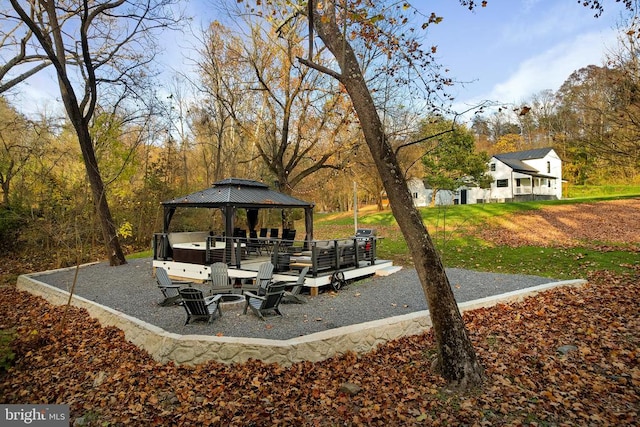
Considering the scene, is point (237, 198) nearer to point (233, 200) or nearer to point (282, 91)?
point (233, 200)

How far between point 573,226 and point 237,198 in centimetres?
1614

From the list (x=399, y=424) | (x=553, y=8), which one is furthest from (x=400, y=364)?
(x=553, y=8)

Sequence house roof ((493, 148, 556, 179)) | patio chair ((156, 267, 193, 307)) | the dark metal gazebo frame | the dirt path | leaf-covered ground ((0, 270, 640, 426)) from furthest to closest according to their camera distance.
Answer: house roof ((493, 148, 556, 179)), the dirt path, the dark metal gazebo frame, patio chair ((156, 267, 193, 307)), leaf-covered ground ((0, 270, 640, 426))

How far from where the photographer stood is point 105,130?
47.3 feet

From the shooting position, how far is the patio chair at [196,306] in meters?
6.21

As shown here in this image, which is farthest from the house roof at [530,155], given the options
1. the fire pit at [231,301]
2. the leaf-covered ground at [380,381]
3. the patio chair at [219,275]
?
the fire pit at [231,301]

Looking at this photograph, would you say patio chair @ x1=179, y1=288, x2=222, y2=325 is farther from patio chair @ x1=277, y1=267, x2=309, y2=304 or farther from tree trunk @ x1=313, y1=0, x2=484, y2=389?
tree trunk @ x1=313, y1=0, x2=484, y2=389

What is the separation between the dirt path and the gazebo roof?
10070 millimetres

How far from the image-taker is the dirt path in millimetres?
14170

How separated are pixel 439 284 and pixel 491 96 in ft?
7.87

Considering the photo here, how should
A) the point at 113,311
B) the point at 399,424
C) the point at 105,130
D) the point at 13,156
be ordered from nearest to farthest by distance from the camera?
the point at 399,424, the point at 113,311, the point at 105,130, the point at 13,156

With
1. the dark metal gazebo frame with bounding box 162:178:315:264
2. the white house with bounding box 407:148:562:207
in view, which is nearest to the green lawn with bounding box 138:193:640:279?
the dark metal gazebo frame with bounding box 162:178:315:264

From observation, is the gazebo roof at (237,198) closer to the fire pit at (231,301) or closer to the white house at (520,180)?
the fire pit at (231,301)

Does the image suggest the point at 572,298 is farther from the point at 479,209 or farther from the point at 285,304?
the point at 479,209
